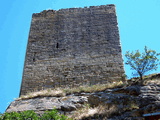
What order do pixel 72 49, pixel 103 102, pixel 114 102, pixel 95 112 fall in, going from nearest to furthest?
pixel 95 112 < pixel 114 102 < pixel 103 102 < pixel 72 49

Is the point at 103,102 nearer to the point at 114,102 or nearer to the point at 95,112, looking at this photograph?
the point at 114,102

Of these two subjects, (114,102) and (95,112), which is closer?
(95,112)

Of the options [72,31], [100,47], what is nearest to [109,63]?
[100,47]

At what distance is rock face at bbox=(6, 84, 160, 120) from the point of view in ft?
20.5

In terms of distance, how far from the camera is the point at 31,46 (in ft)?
33.7

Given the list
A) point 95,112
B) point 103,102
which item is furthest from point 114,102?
point 95,112

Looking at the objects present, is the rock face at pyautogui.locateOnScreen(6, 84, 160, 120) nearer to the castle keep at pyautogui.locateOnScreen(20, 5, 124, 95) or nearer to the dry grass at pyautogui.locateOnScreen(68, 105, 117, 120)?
the dry grass at pyautogui.locateOnScreen(68, 105, 117, 120)

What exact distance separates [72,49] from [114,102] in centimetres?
353

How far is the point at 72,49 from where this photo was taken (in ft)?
32.4

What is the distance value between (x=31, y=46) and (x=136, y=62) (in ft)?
14.0

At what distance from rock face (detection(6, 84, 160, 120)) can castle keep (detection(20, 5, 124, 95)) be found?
1.57 m

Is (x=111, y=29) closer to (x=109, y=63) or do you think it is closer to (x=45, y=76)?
(x=109, y=63)

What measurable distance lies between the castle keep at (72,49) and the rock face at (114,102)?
5.14 feet

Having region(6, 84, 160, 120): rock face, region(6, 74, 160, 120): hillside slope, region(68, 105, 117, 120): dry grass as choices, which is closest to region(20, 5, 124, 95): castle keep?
region(6, 74, 160, 120): hillside slope
